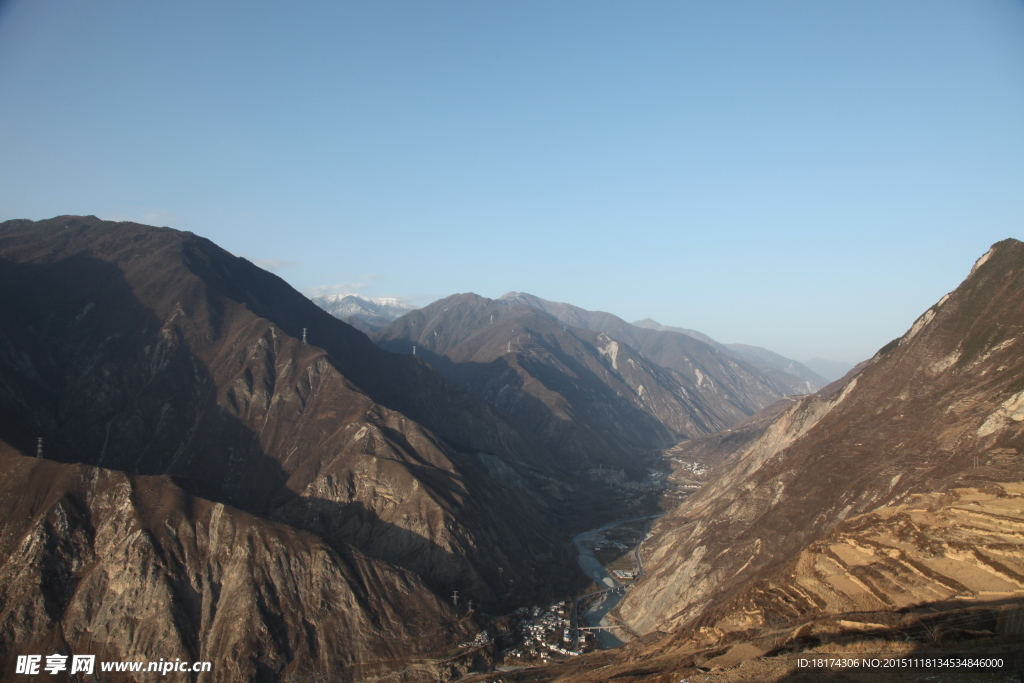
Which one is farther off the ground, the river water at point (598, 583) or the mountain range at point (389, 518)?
the mountain range at point (389, 518)

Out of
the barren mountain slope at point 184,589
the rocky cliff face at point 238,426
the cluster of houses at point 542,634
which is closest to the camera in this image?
the barren mountain slope at point 184,589

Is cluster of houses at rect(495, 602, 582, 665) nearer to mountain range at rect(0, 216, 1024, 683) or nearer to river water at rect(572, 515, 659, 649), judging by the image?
mountain range at rect(0, 216, 1024, 683)

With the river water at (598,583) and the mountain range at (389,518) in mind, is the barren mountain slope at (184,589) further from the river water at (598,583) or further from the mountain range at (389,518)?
the river water at (598,583)

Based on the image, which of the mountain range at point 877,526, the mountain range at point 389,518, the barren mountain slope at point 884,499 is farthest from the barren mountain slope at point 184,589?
the barren mountain slope at point 884,499

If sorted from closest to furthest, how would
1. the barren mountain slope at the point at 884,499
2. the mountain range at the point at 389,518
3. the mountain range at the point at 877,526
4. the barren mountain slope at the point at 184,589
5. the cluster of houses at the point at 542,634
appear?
1. the mountain range at the point at 877,526
2. the barren mountain slope at the point at 884,499
3. the mountain range at the point at 389,518
4. the barren mountain slope at the point at 184,589
5. the cluster of houses at the point at 542,634

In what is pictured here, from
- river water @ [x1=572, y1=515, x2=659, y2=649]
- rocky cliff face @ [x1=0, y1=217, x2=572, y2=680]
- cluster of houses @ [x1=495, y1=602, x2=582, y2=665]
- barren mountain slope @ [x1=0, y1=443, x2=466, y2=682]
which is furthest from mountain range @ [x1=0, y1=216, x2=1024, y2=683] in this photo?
river water @ [x1=572, y1=515, x2=659, y2=649]

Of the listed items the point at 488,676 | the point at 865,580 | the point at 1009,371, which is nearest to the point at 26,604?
the point at 488,676
